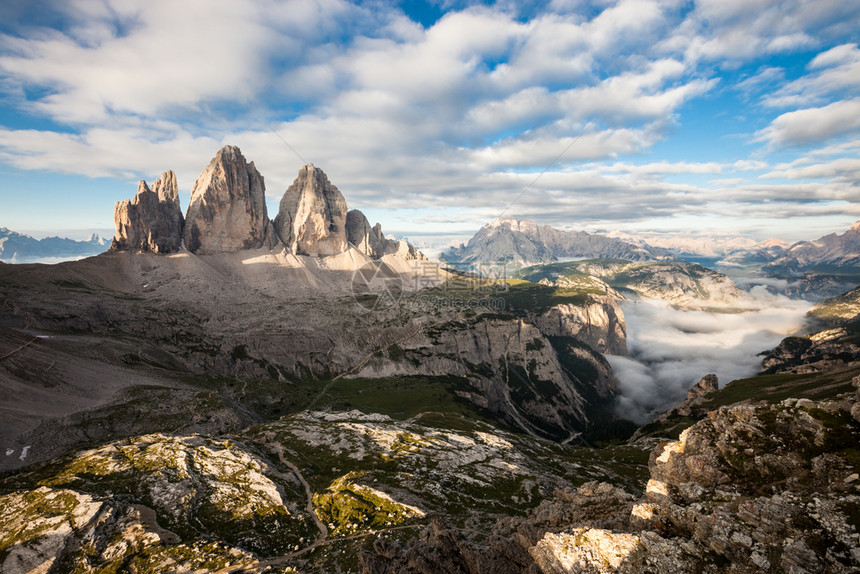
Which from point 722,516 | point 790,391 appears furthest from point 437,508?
point 790,391

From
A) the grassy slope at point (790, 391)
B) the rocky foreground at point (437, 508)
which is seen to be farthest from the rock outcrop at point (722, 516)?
the grassy slope at point (790, 391)

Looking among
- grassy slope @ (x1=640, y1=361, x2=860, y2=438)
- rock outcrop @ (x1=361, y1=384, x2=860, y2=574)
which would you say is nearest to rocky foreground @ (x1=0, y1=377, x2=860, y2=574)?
rock outcrop @ (x1=361, y1=384, x2=860, y2=574)

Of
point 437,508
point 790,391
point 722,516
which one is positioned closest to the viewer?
point 722,516

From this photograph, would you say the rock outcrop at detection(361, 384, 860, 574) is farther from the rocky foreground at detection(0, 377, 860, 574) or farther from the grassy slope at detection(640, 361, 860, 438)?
the grassy slope at detection(640, 361, 860, 438)

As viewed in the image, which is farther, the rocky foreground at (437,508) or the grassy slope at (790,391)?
the grassy slope at (790,391)

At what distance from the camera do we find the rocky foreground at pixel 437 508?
79.9 ft

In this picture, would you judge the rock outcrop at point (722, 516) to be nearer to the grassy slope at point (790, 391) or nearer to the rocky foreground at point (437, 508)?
the rocky foreground at point (437, 508)

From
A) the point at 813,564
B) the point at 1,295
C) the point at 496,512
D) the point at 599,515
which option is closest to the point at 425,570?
the point at 599,515

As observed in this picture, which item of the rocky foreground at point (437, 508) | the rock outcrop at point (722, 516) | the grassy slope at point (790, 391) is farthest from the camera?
the grassy slope at point (790, 391)

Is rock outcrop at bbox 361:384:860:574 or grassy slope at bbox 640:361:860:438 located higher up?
rock outcrop at bbox 361:384:860:574

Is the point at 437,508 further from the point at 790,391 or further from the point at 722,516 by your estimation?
the point at 790,391

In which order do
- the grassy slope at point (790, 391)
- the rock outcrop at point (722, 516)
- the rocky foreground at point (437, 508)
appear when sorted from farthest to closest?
the grassy slope at point (790, 391), the rocky foreground at point (437, 508), the rock outcrop at point (722, 516)

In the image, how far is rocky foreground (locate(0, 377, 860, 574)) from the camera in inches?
959

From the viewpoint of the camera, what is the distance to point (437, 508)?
214ft
